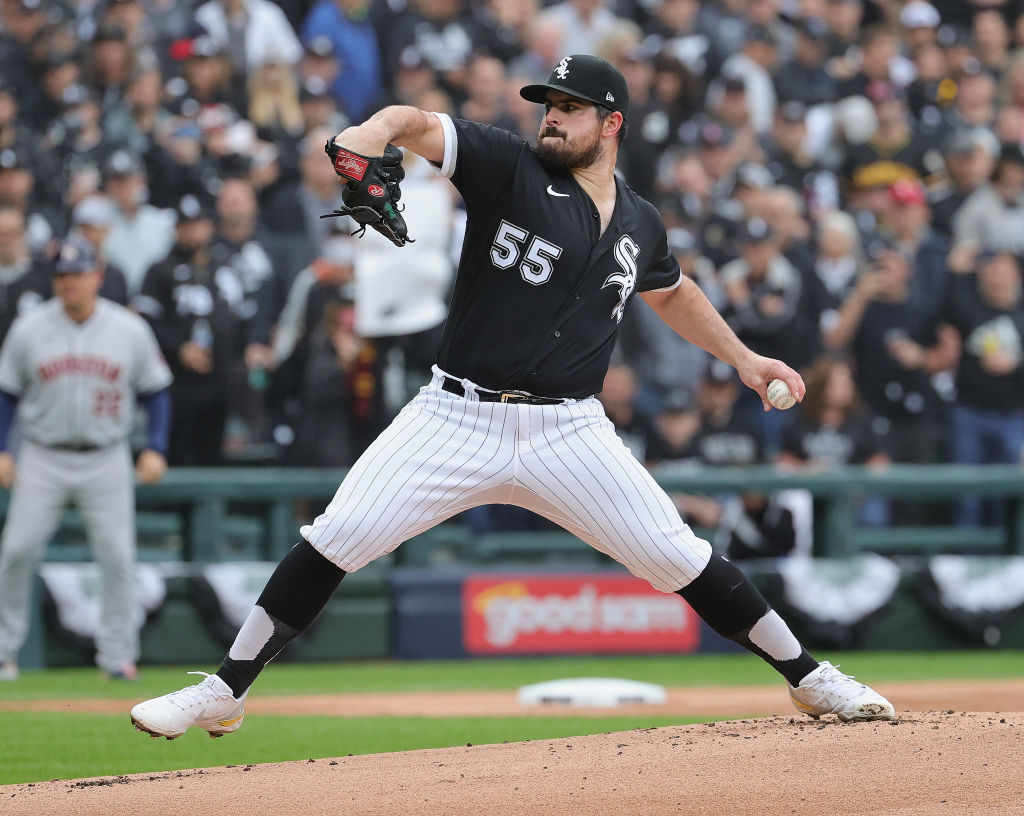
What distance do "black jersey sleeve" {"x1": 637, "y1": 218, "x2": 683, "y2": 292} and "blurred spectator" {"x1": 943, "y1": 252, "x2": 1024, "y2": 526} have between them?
6395 mm

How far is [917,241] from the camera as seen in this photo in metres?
11.8

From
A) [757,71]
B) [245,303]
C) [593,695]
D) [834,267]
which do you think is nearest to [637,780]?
[593,695]

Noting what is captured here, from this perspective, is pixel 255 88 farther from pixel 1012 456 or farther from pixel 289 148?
pixel 1012 456

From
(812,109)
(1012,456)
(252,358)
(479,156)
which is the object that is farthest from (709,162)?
(479,156)

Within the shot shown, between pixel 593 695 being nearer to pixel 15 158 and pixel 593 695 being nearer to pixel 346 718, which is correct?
pixel 346 718

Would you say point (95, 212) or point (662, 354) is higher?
A: point (95, 212)

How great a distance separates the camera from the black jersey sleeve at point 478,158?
466cm

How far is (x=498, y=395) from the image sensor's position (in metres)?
4.73

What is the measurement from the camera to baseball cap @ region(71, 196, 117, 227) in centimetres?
968

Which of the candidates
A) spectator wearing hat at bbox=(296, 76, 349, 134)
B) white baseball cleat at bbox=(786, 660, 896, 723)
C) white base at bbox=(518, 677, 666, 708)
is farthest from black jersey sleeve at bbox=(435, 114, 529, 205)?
spectator wearing hat at bbox=(296, 76, 349, 134)

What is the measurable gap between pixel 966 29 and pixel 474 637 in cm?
838

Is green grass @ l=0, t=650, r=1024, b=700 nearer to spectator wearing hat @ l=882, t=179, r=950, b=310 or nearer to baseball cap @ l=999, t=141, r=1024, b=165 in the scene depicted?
spectator wearing hat @ l=882, t=179, r=950, b=310

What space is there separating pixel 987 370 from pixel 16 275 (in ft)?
21.6

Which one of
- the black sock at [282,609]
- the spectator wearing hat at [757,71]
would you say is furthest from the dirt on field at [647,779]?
the spectator wearing hat at [757,71]
